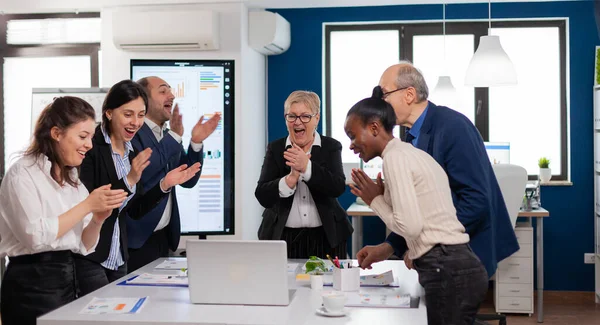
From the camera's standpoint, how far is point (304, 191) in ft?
11.2

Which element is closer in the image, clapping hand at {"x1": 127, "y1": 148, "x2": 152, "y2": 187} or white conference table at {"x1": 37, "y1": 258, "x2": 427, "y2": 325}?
white conference table at {"x1": 37, "y1": 258, "x2": 427, "y2": 325}

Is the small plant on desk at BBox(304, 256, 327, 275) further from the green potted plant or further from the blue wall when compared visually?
the green potted plant

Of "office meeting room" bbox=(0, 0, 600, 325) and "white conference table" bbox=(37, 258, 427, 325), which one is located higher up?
"office meeting room" bbox=(0, 0, 600, 325)

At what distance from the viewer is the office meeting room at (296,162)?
235 centimetres

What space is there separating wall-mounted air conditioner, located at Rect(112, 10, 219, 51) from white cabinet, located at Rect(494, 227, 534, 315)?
2902 mm

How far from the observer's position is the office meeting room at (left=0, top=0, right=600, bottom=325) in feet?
7.70

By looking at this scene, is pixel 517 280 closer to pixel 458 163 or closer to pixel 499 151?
pixel 499 151

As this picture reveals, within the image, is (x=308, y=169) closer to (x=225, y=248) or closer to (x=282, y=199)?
(x=282, y=199)

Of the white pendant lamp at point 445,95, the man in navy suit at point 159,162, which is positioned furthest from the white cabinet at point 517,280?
the man in navy suit at point 159,162

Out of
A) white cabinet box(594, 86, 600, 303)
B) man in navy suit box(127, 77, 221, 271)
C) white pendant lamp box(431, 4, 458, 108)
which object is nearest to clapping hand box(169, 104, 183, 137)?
man in navy suit box(127, 77, 221, 271)

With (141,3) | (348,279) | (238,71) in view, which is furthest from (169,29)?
(348,279)

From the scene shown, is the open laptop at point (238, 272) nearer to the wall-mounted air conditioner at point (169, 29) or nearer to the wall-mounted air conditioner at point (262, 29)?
the wall-mounted air conditioner at point (169, 29)

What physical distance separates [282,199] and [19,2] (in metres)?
3.84

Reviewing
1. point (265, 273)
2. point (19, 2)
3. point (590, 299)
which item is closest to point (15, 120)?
point (19, 2)
